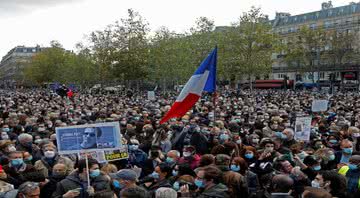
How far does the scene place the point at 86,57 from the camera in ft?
193

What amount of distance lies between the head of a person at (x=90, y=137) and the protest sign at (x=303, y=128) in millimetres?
5476

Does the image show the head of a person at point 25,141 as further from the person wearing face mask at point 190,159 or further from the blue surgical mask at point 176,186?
the blue surgical mask at point 176,186

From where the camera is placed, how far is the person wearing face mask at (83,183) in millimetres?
5902

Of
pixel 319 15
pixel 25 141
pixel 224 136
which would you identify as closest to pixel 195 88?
pixel 224 136

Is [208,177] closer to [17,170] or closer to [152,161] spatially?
[152,161]

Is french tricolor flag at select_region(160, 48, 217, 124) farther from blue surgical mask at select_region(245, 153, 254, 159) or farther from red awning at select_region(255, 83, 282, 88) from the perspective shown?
red awning at select_region(255, 83, 282, 88)

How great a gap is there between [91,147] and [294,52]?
61906mm

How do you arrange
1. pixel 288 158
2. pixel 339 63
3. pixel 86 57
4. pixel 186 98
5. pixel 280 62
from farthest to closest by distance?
pixel 280 62, pixel 339 63, pixel 86 57, pixel 186 98, pixel 288 158

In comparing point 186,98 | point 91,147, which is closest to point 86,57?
point 186,98

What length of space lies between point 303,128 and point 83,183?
19.6 ft

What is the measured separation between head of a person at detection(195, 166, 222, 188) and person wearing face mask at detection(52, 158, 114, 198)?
3.93 feet

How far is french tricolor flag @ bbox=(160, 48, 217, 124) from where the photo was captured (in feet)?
35.8

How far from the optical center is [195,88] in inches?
442

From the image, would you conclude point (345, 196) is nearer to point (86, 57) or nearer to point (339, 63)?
point (86, 57)
